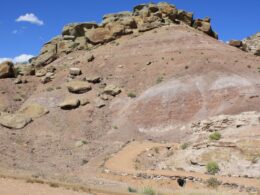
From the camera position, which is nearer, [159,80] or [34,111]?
[34,111]

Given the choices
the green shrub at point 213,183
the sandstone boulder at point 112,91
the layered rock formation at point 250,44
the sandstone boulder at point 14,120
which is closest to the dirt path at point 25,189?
the green shrub at point 213,183

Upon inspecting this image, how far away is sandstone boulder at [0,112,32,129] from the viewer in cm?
4541

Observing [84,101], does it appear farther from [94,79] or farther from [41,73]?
[41,73]

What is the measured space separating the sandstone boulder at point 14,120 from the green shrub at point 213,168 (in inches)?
969

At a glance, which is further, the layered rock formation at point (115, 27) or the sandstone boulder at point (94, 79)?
the layered rock formation at point (115, 27)

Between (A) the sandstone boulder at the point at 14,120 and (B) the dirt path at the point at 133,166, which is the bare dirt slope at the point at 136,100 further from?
(B) the dirt path at the point at 133,166

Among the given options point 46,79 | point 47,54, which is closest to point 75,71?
point 46,79

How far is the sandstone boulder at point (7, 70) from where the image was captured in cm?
6105

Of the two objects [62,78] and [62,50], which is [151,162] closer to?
[62,78]

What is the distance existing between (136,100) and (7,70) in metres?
23.2

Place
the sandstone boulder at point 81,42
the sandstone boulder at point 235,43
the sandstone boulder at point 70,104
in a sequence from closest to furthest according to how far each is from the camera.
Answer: the sandstone boulder at point 70,104
the sandstone boulder at point 235,43
the sandstone boulder at point 81,42

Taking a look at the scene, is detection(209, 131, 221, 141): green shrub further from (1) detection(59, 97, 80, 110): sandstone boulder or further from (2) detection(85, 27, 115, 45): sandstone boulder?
(2) detection(85, 27, 115, 45): sandstone boulder

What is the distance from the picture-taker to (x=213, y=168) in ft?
88.3

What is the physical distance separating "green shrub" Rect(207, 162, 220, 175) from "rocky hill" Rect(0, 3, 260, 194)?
32 cm
